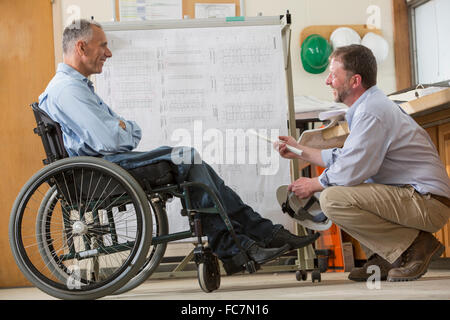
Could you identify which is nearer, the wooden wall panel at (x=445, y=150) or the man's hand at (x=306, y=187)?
the man's hand at (x=306, y=187)

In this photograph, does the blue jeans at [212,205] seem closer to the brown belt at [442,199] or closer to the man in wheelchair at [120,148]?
the man in wheelchair at [120,148]

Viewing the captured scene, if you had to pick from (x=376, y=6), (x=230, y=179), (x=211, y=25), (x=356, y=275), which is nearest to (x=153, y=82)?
(x=211, y=25)

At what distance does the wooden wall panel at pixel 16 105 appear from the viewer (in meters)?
3.38

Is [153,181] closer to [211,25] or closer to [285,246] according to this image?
[285,246]

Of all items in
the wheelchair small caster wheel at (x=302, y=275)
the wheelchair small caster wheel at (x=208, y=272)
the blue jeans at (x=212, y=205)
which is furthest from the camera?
the wheelchair small caster wheel at (x=302, y=275)

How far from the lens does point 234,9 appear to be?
4098 mm

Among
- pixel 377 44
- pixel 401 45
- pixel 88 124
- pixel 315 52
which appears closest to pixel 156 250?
pixel 88 124

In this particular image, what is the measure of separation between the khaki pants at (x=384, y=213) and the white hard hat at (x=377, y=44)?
213cm

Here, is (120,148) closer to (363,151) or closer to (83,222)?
(83,222)

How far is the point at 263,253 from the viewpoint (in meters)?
2.06

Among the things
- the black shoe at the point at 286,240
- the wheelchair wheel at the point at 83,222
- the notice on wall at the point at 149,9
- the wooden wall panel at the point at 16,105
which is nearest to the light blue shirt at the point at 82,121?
Answer: the wheelchair wheel at the point at 83,222

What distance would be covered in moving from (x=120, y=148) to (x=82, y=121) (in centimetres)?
15

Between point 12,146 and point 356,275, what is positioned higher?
point 12,146
